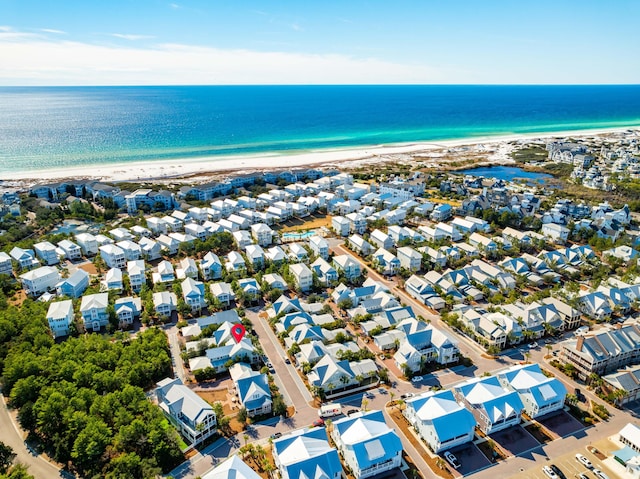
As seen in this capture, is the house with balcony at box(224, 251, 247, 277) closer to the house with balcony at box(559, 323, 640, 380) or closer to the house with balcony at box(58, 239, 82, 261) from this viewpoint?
the house with balcony at box(58, 239, 82, 261)

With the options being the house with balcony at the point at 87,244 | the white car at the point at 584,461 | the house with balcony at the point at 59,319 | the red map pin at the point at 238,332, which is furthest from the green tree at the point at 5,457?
the white car at the point at 584,461

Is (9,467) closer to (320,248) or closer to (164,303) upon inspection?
(164,303)

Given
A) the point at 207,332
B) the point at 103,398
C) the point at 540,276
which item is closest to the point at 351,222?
the point at 540,276

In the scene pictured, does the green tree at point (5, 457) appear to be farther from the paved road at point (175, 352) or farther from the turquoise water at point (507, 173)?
the turquoise water at point (507, 173)

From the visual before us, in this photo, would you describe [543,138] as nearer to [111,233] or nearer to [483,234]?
[483,234]

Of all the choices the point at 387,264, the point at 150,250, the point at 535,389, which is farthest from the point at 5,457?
the point at 387,264

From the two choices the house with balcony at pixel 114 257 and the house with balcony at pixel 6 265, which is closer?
the house with balcony at pixel 6 265
